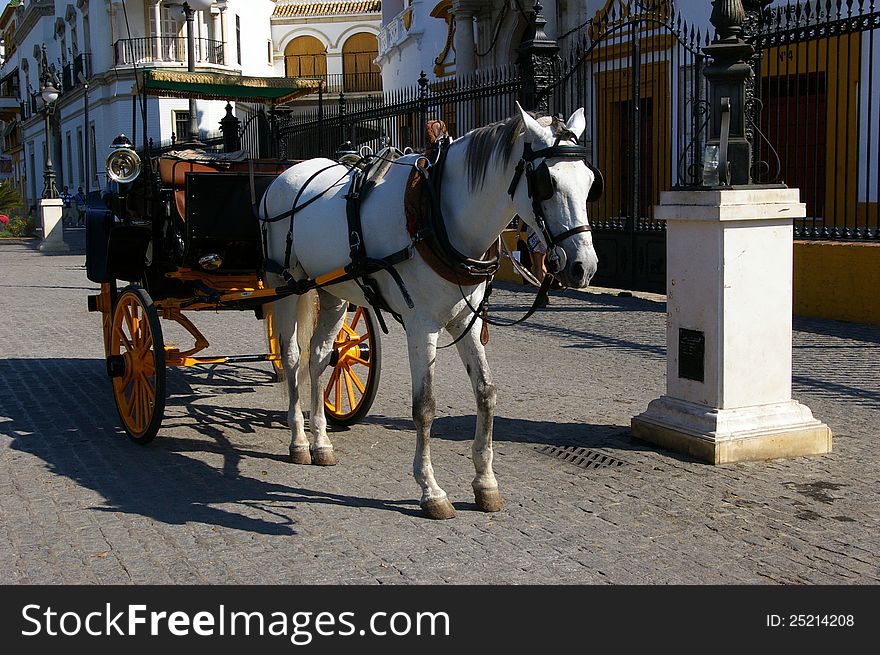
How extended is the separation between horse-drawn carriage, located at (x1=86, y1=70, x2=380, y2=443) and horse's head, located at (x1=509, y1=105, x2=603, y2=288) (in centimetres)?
212

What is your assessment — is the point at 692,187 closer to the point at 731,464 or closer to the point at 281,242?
the point at 731,464

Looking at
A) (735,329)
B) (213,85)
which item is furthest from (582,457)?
(213,85)

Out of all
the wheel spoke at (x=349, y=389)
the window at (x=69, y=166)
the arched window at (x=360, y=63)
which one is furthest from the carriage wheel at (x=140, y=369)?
the arched window at (x=360, y=63)

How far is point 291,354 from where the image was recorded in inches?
255

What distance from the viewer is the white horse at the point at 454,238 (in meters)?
4.57

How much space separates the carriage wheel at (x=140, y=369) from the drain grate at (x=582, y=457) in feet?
7.53

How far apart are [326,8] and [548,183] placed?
5360 cm

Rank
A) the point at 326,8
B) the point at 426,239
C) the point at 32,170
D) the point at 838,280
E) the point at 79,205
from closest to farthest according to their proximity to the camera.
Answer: the point at 426,239 < the point at 838,280 < the point at 79,205 < the point at 326,8 < the point at 32,170

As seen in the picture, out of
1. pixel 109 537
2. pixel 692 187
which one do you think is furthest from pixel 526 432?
pixel 109 537

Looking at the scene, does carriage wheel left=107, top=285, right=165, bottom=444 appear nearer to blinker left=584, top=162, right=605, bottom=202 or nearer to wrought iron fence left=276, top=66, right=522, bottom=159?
blinker left=584, top=162, right=605, bottom=202

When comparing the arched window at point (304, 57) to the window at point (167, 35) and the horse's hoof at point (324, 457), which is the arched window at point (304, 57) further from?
the horse's hoof at point (324, 457)

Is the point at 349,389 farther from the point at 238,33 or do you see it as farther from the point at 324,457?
the point at 238,33

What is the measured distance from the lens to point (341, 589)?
4227 millimetres

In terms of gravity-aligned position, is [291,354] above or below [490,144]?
below
